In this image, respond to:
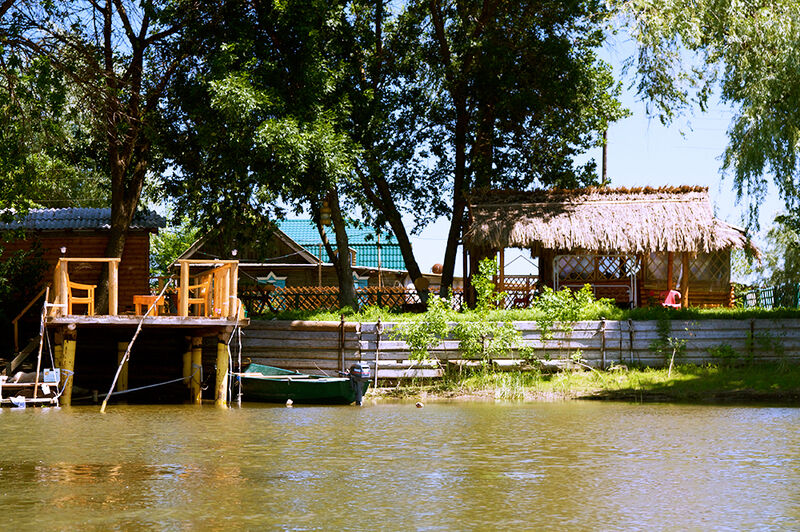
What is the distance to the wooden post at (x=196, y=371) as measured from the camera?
20.8 meters

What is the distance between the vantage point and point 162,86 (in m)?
24.3

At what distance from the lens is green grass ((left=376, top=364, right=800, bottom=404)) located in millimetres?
20516

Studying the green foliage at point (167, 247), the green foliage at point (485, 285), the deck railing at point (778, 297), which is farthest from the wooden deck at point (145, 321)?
the green foliage at point (167, 247)

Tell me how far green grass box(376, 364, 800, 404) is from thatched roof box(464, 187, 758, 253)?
13.0ft

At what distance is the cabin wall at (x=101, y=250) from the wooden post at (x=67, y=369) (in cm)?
631

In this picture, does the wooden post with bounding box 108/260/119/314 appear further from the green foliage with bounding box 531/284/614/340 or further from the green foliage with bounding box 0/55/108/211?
the green foliage with bounding box 531/284/614/340

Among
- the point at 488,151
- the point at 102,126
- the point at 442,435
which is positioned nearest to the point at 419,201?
the point at 488,151

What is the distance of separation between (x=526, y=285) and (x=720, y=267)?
5.35m

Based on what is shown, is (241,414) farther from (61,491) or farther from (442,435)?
(61,491)

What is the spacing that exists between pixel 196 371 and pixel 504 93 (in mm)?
11115

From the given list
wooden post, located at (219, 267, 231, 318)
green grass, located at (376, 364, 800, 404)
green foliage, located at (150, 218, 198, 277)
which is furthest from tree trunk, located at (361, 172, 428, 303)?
green foliage, located at (150, 218, 198, 277)

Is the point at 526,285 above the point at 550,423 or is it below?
above

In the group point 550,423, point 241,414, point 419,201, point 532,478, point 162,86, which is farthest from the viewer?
point 419,201

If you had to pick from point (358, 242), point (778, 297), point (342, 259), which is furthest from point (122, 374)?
point (358, 242)
